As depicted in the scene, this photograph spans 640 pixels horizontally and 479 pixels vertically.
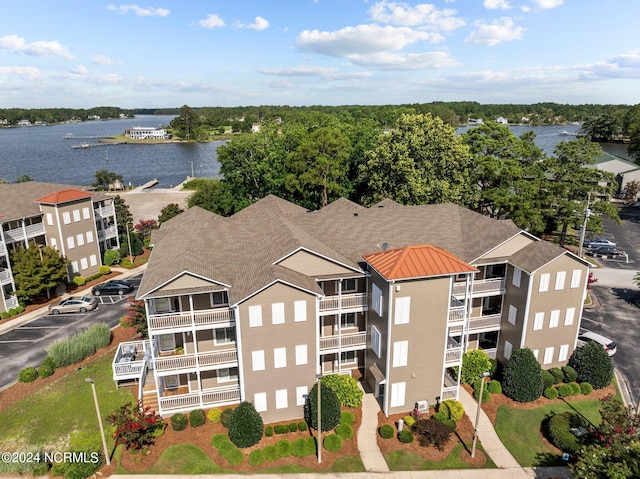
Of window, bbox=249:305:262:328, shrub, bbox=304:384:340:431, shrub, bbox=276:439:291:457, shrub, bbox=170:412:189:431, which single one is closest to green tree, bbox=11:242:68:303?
shrub, bbox=170:412:189:431

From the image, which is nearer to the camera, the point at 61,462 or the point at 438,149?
→ the point at 61,462

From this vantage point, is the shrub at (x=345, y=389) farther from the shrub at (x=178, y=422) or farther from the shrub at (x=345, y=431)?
the shrub at (x=178, y=422)

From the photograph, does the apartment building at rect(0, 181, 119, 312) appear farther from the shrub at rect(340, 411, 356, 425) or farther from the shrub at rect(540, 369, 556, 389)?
the shrub at rect(540, 369, 556, 389)

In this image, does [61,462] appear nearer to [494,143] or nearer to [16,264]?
[16,264]

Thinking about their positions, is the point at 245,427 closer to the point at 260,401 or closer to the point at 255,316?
the point at 260,401

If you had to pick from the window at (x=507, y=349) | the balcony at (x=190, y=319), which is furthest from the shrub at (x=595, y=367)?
the balcony at (x=190, y=319)

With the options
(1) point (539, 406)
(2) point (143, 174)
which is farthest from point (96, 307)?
(2) point (143, 174)
